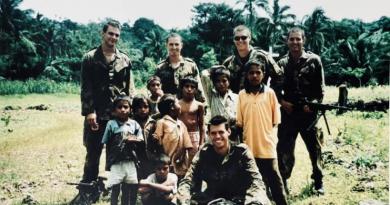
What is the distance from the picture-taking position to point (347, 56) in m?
13.7

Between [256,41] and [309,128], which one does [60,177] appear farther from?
[256,41]

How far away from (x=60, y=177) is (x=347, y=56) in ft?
43.7

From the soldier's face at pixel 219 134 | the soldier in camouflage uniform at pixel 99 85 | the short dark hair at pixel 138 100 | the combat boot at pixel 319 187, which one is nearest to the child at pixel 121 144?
the short dark hair at pixel 138 100

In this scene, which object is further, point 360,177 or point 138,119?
point 360,177

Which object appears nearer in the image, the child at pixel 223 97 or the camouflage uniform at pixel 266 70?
the child at pixel 223 97

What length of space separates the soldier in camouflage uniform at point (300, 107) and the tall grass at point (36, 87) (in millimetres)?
3249

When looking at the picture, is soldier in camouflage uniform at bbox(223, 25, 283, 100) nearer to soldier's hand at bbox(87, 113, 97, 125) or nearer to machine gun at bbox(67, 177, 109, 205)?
soldier's hand at bbox(87, 113, 97, 125)

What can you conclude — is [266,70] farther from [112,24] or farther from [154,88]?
[112,24]

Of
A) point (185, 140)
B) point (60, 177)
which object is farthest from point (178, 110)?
point (60, 177)

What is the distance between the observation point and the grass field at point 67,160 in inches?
130

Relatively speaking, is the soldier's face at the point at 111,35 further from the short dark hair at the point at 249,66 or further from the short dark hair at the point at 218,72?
the short dark hair at the point at 249,66

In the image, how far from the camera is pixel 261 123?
2703mm

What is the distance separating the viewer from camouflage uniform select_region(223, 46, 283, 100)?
309 cm

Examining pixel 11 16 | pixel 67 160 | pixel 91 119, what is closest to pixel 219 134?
pixel 91 119
